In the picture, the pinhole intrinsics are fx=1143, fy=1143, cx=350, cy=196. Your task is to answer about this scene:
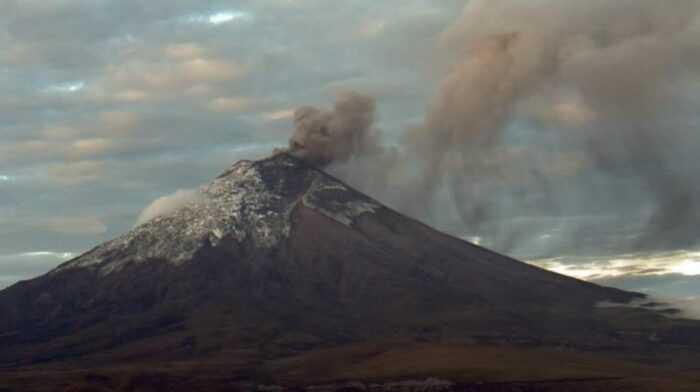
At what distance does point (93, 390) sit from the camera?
188125mm

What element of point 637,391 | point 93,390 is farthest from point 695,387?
point 93,390

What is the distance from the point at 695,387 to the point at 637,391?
9.79 m

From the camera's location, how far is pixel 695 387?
196625 mm

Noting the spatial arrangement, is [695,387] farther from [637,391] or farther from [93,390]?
[93,390]

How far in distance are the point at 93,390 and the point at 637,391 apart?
9256 cm

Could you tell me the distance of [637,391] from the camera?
197875 mm

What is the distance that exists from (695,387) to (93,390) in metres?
102
